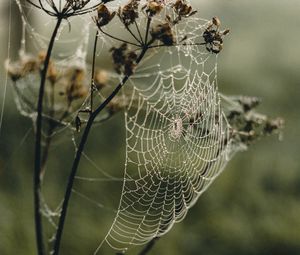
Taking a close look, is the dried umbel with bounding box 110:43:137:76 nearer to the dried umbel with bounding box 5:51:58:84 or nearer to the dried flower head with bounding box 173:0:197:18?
the dried flower head with bounding box 173:0:197:18

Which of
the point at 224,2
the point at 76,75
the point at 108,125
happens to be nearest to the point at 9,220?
the point at 108,125

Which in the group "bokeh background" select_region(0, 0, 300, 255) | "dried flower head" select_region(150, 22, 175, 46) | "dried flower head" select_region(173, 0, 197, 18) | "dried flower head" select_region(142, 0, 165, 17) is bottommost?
"bokeh background" select_region(0, 0, 300, 255)

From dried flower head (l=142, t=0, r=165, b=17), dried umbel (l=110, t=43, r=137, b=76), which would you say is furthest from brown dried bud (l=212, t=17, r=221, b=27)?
dried umbel (l=110, t=43, r=137, b=76)

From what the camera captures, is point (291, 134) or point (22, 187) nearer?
point (22, 187)

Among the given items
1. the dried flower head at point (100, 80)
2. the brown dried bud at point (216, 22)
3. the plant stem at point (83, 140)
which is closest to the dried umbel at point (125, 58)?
the plant stem at point (83, 140)

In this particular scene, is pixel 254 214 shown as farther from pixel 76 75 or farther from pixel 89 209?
pixel 76 75

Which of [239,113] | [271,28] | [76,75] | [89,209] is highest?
[271,28]

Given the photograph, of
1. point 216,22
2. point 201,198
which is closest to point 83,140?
point 216,22
